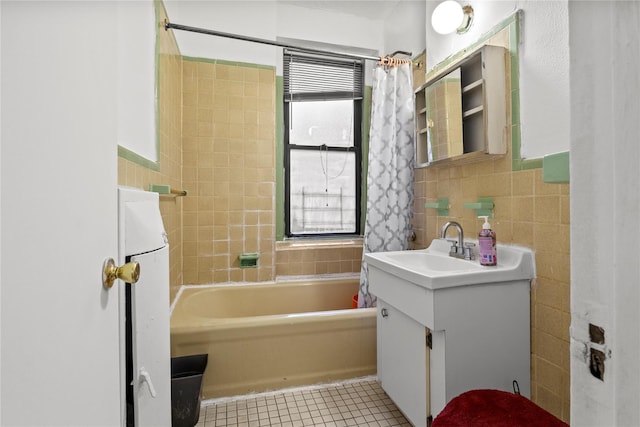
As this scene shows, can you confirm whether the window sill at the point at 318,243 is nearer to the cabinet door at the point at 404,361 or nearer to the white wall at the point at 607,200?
the cabinet door at the point at 404,361

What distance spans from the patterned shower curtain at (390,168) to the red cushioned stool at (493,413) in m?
1.06

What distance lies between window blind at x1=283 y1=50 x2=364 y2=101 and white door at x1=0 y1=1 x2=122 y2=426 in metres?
2.13

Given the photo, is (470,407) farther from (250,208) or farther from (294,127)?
(294,127)

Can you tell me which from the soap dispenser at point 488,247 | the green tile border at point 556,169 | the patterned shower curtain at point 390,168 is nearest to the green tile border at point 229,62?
the patterned shower curtain at point 390,168

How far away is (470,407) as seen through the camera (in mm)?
1010

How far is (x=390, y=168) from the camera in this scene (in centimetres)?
212

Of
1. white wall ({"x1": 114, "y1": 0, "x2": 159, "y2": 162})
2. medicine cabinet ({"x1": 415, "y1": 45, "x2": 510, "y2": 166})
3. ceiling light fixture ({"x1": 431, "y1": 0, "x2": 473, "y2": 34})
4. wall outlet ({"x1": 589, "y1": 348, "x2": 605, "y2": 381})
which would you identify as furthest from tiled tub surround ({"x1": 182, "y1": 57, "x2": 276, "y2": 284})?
wall outlet ({"x1": 589, "y1": 348, "x2": 605, "y2": 381})

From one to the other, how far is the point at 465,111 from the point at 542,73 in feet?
1.25

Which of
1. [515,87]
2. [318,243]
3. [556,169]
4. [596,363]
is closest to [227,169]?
[318,243]

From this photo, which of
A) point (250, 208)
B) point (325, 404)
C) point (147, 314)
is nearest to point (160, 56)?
point (250, 208)

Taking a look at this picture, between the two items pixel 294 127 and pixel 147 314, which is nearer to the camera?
pixel 147 314

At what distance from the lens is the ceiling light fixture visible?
162 centimetres

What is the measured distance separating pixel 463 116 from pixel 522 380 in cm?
125

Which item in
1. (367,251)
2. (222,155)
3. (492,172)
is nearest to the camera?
(492,172)
